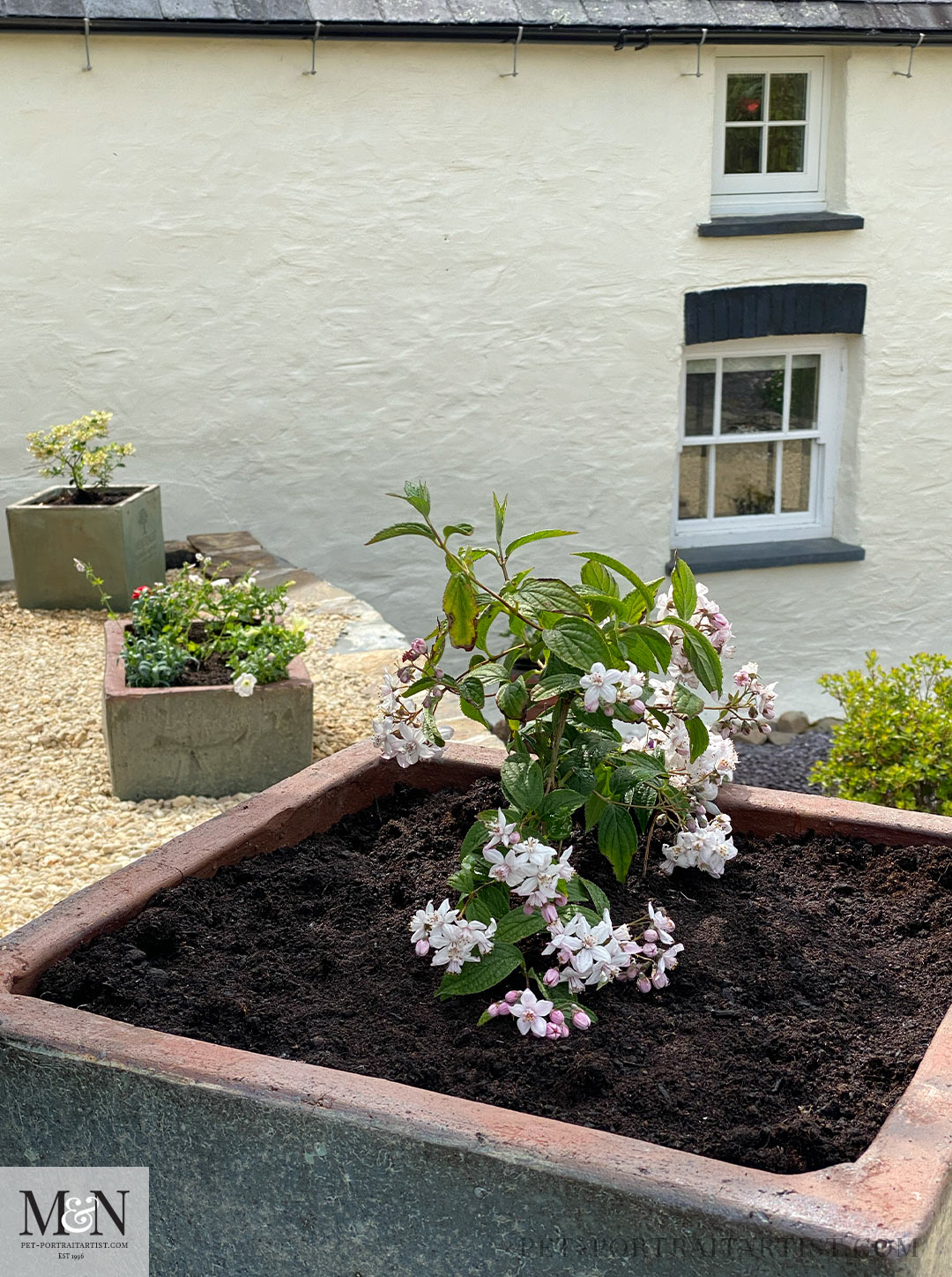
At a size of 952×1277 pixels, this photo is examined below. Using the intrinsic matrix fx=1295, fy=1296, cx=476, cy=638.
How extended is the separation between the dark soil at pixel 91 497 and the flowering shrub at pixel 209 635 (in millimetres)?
1272

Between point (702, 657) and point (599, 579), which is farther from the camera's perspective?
point (599, 579)

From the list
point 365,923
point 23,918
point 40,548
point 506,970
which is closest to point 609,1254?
point 506,970

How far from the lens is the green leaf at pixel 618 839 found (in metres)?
1.86

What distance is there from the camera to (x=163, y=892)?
1.97 m

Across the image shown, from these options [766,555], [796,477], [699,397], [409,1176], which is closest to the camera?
[409,1176]

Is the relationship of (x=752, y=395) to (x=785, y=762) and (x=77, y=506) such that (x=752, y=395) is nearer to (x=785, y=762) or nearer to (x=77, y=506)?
(x=785, y=762)

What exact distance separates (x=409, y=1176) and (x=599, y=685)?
0.67m

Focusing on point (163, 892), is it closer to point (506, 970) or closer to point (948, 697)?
point (506, 970)

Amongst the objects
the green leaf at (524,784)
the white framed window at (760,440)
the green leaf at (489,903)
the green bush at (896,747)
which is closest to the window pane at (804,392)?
the white framed window at (760,440)

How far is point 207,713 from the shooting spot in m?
3.65

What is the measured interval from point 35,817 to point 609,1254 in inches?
104

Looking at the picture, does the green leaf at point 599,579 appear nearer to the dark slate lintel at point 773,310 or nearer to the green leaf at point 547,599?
the green leaf at point 547,599

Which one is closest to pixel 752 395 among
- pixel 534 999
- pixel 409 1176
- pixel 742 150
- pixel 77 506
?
pixel 742 150

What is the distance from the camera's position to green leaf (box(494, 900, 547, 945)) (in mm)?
1737
